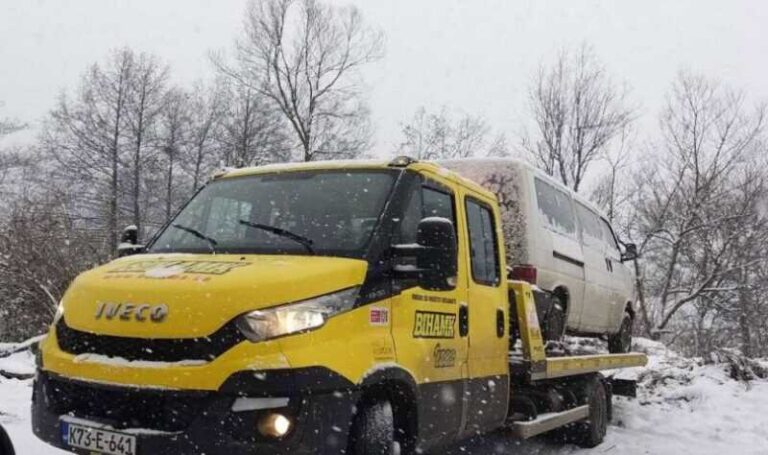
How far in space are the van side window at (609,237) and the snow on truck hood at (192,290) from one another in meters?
7.18

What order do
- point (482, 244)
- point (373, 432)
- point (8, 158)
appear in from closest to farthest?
point (373, 432) < point (482, 244) < point (8, 158)

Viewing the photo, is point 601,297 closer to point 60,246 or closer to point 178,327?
point 178,327

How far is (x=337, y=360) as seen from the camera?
12.3ft

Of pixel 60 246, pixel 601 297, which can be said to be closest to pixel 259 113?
pixel 60 246

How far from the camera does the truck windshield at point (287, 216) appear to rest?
4391 millimetres

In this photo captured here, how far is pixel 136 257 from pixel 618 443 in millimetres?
6032

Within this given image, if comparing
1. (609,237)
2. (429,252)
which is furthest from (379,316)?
(609,237)

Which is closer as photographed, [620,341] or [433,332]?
[433,332]

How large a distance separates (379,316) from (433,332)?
27.4 inches

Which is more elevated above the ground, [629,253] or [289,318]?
[629,253]

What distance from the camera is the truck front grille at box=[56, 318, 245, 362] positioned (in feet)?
11.7

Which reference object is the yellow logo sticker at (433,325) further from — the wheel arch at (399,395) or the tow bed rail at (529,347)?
the tow bed rail at (529,347)

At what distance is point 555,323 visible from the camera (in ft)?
25.7

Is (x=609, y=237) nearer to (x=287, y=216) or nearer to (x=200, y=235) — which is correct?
(x=287, y=216)
